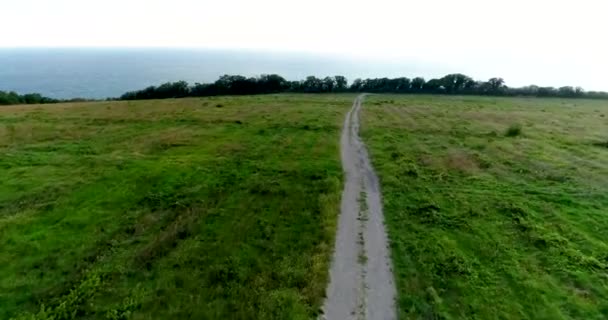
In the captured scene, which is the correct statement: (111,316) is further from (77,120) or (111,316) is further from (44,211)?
(77,120)

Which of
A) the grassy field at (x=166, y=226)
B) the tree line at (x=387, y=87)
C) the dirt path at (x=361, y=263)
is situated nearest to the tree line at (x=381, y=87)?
the tree line at (x=387, y=87)

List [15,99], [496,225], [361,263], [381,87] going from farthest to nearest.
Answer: [381,87]
[15,99]
[496,225]
[361,263]

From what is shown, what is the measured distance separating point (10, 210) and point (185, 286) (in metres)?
12.2

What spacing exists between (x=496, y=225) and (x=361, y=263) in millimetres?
7615

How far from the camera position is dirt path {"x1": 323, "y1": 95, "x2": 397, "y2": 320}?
11.3m

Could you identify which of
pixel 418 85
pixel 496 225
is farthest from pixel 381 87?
pixel 496 225

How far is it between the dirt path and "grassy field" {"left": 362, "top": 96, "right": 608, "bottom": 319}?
0.51m

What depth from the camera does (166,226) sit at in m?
16.8

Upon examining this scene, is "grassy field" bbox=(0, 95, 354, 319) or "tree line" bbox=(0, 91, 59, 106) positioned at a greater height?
"grassy field" bbox=(0, 95, 354, 319)

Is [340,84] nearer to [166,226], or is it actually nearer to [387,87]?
[387,87]

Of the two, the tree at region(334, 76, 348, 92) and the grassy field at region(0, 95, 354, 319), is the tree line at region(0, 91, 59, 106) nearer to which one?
the grassy field at region(0, 95, 354, 319)

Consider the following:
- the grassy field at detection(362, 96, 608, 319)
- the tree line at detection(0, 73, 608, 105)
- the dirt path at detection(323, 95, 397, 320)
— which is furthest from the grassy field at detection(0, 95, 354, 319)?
the tree line at detection(0, 73, 608, 105)

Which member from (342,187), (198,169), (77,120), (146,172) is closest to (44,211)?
(146,172)

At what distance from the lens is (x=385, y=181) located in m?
23.2
